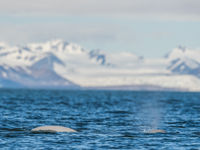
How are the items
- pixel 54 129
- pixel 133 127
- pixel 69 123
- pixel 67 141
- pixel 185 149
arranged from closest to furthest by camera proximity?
pixel 185 149 → pixel 67 141 → pixel 54 129 → pixel 133 127 → pixel 69 123

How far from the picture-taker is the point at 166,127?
59188 millimetres

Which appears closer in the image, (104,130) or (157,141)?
(157,141)

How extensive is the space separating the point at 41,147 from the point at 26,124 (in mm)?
19117

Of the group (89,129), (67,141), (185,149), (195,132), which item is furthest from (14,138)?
(195,132)

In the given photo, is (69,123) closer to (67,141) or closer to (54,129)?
(54,129)

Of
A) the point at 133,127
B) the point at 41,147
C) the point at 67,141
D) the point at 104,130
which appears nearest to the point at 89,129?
the point at 104,130

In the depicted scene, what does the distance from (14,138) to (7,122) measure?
1584cm

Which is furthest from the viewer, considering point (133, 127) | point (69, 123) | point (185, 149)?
point (69, 123)

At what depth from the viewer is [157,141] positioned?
1786 inches

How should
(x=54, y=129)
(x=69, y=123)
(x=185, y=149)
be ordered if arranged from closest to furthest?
(x=185, y=149), (x=54, y=129), (x=69, y=123)

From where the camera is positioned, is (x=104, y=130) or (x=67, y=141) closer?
(x=67, y=141)

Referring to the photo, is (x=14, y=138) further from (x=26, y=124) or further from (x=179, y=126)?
(x=179, y=126)

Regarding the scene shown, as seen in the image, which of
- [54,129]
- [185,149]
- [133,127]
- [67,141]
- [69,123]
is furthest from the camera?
[69,123]

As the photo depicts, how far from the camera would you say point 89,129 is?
180 feet
